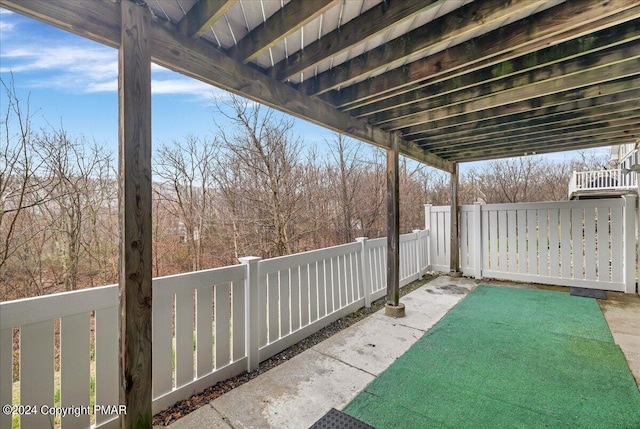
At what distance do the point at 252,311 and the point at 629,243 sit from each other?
618 cm

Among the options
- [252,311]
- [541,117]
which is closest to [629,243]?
[541,117]

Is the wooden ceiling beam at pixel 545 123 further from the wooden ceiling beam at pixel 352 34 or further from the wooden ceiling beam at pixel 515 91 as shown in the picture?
the wooden ceiling beam at pixel 352 34

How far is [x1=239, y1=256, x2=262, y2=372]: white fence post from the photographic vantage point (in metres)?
2.47

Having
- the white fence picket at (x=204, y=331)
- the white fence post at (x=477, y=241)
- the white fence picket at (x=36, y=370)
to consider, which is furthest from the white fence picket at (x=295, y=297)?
the white fence post at (x=477, y=241)

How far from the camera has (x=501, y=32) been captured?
1.98m

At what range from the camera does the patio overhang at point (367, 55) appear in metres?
1.49

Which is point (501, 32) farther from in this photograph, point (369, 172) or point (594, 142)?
point (369, 172)

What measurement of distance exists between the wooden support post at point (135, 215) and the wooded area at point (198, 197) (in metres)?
3.93

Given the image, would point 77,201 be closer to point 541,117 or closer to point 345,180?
point 345,180

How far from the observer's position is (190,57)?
5.93 feet

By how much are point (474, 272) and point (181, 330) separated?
585 cm

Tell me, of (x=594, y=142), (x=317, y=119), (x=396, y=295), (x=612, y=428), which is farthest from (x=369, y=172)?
(x=612, y=428)

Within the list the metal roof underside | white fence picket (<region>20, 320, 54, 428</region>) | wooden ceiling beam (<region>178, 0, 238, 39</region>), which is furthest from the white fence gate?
white fence picket (<region>20, 320, 54, 428</region>)

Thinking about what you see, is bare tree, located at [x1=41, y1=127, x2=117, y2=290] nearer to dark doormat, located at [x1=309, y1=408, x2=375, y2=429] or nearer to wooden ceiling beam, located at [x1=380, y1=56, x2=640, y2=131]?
wooden ceiling beam, located at [x1=380, y1=56, x2=640, y2=131]
